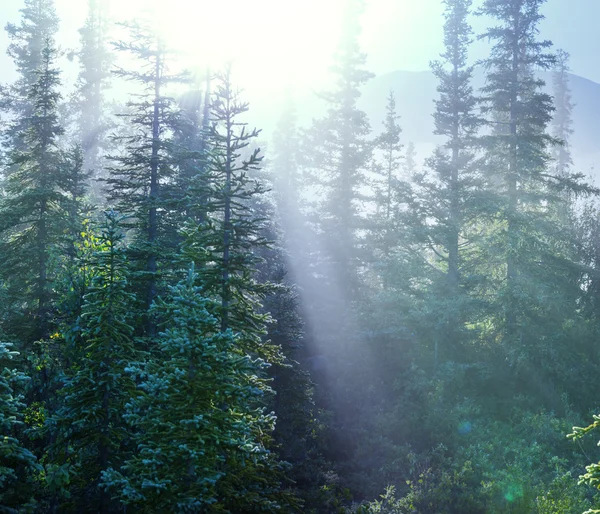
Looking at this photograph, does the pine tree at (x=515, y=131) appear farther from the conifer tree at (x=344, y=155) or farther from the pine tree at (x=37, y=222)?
the pine tree at (x=37, y=222)

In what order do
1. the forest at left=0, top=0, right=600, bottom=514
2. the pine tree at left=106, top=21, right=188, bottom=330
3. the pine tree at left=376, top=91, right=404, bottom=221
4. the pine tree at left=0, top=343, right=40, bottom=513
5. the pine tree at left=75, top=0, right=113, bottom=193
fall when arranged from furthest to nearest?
the pine tree at left=75, top=0, right=113, bottom=193 < the pine tree at left=376, top=91, right=404, bottom=221 < the pine tree at left=106, top=21, right=188, bottom=330 < the forest at left=0, top=0, right=600, bottom=514 < the pine tree at left=0, top=343, right=40, bottom=513

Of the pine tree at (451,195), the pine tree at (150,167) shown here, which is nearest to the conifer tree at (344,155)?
the pine tree at (451,195)

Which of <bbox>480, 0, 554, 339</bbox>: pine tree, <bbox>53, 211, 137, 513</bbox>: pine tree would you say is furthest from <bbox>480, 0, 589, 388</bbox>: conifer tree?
<bbox>53, 211, 137, 513</bbox>: pine tree

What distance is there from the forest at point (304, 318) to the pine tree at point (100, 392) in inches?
2.7

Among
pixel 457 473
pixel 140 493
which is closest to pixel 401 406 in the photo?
pixel 457 473

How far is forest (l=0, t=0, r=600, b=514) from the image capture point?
987 cm

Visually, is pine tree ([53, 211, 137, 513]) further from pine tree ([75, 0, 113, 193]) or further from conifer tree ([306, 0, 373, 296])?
pine tree ([75, 0, 113, 193])

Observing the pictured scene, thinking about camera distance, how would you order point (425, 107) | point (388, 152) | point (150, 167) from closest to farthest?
point (150, 167), point (388, 152), point (425, 107)

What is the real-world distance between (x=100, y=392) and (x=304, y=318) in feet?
59.7

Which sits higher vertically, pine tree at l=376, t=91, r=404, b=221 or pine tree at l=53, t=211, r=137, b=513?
pine tree at l=376, t=91, r=404, b=221

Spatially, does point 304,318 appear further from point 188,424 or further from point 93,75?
point 93,75

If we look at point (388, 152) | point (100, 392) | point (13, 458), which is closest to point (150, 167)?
point (100, 392)

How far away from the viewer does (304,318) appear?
2822cm

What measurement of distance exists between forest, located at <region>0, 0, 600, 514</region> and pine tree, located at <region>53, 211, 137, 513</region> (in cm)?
7
